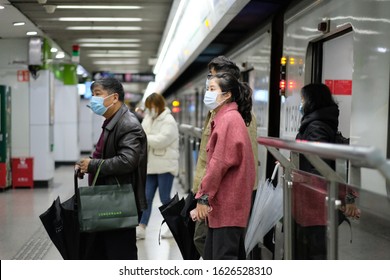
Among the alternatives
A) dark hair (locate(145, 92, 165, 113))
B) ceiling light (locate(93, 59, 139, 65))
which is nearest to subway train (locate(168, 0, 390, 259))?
dark hair (locate(145, 92, 165, 113))

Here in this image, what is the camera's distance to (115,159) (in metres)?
3.17

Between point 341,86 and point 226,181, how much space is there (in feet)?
5.21

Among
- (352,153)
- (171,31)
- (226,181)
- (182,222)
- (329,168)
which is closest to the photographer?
(352,153)

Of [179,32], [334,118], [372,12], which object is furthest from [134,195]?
[179,32]

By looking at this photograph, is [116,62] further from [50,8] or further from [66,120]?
[50,8]

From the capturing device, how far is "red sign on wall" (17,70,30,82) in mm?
9664

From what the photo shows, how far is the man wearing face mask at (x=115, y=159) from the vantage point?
3.20 metres

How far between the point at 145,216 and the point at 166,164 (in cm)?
59

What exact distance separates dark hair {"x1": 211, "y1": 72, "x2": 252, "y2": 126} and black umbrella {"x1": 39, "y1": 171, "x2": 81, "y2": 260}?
118 cm

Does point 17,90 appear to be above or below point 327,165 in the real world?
above

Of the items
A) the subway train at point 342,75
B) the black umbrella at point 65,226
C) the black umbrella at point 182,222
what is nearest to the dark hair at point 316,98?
the subway train at point 342,75

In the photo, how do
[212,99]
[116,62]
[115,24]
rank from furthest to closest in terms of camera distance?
[116,62]
[115,24]
[212,99]

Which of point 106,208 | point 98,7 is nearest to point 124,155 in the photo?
point 106,208
